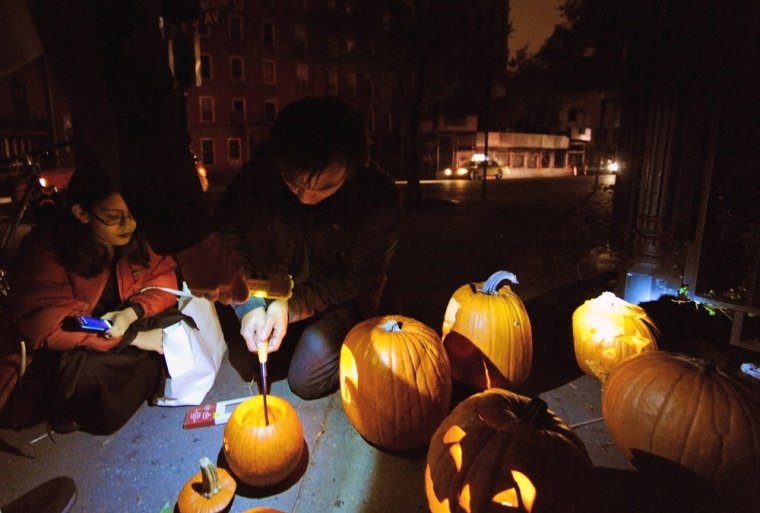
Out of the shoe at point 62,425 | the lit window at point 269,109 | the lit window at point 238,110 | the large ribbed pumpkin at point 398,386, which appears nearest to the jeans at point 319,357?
the large ribbed pumpkin at point 398,386

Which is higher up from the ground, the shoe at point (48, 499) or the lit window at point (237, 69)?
the lit window at point (237, 69)

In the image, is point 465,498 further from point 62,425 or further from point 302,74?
point 302,74

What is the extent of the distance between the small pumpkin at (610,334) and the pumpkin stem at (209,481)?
2.40 metres

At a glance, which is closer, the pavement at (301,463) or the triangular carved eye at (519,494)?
the triangular carved eye at (519,494)

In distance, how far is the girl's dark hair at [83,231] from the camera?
7.89ft

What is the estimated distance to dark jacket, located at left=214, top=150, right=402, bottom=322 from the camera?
9.98 ft

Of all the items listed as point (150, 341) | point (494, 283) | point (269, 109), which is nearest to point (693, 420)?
point (494, 283)

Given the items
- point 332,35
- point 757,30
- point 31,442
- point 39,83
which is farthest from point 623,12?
point 39,83

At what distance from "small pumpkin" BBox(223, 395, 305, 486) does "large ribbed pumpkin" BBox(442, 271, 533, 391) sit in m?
1.19

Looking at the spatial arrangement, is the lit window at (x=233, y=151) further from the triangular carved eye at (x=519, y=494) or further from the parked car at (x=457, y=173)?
the triangular carved eye at (x=519, y=494)

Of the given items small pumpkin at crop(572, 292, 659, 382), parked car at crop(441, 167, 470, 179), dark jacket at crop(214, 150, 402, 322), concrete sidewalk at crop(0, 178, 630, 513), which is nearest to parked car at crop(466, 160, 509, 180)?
parked car at crop(441, 167, 470, 179)

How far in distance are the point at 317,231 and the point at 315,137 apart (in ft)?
3.16

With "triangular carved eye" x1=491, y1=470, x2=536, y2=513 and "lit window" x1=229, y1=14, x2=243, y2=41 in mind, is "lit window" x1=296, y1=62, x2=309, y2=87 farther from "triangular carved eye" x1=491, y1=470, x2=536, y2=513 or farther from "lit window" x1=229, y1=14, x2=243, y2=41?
"triangular carved eye" x1=491, y1=470, x2=536, y2=513

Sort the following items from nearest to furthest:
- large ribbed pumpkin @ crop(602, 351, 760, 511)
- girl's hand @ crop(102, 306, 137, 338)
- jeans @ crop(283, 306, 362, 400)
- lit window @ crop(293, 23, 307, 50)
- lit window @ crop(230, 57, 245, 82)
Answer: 1. large ribbed pumpkin @ crop(602, 351, 760, 511)
2. girl's hand @ crop(102, 306, 137, 338)
3. jeans @ crop(283, 306, 362, 400)
4. lit window @ crop(230, 57, 245, 82)
5. lit window @ crop(293, 23, 307, 50)
